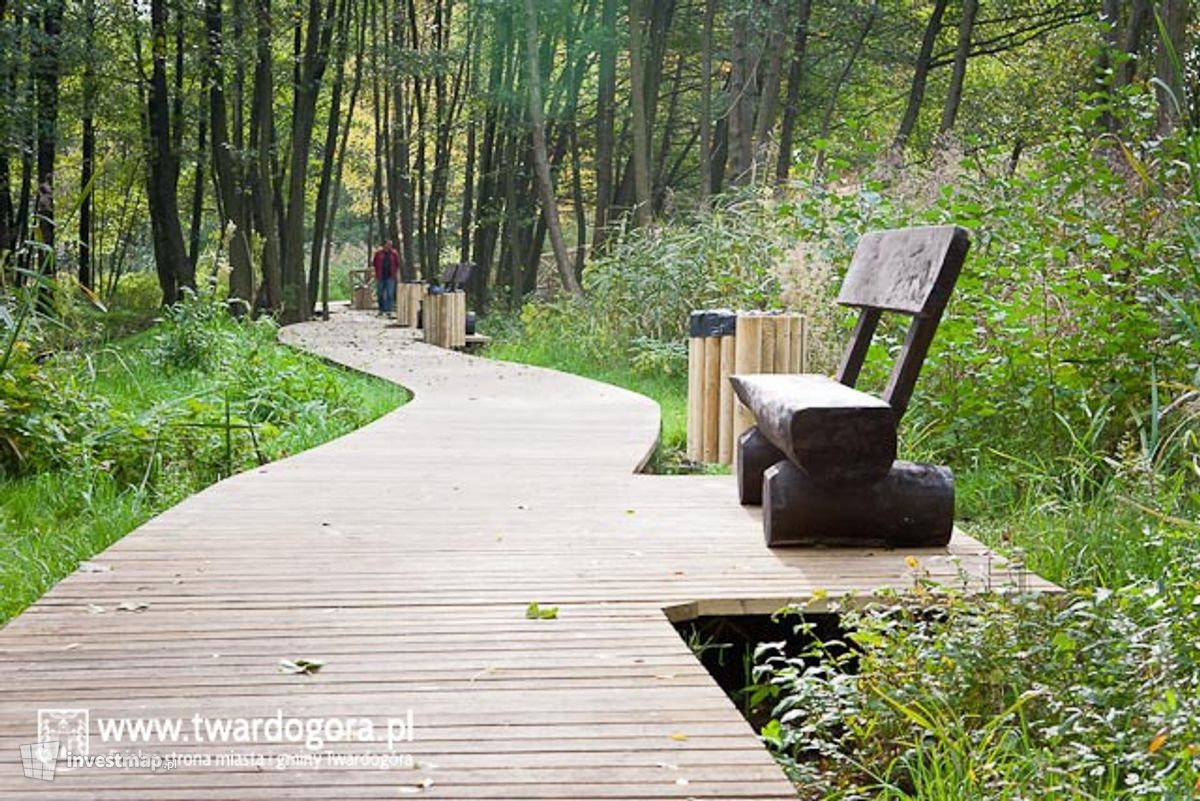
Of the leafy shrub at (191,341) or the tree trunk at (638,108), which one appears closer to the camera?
the leafy shrub at (191,341)

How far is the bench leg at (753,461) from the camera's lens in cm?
443

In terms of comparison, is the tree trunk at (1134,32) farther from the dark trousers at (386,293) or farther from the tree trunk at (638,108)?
the dark trousers at (386,293)

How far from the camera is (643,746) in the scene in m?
2.16

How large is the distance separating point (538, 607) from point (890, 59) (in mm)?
18150

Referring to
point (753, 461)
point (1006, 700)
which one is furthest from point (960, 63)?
point (1006, 700)

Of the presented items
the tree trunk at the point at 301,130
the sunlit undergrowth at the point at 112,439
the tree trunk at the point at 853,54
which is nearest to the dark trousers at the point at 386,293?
the tree trunk at the point at 301,130

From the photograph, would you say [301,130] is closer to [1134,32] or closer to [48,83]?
[48,83]

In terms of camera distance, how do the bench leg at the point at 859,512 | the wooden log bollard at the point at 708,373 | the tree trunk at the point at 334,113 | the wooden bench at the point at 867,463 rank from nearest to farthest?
1. the wooden bench at the point at 867,463
2. the bench leg at the point at 859,512
3. the wooden log bollard at the point at 708,373
4. the tree trunk at the point at 334,113

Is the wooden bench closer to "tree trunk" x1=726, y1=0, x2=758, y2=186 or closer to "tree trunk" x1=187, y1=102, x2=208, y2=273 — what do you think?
"tree trunk" x1=726, y1=0, x2=758, y2=186

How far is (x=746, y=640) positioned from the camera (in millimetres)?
3385

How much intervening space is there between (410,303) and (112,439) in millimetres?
13202

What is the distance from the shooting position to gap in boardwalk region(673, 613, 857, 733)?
10.7ft

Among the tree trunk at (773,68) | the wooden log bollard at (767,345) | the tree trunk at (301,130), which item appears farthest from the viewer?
the tree trunk at (301,130)

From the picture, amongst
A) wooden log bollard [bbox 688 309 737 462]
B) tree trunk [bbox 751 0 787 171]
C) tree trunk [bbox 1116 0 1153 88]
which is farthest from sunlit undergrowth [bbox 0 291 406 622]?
tree trunk [bbox 751 0 787 171]
